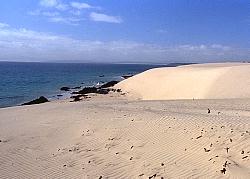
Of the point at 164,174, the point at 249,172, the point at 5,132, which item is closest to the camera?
the point at 249,172

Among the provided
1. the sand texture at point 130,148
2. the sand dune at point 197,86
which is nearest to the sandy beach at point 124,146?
the sand texture at point 130,148

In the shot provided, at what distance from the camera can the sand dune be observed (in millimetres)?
30750

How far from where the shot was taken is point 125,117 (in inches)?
628

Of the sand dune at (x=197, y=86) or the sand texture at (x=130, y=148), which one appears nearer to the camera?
the sand texture at (x=130, y=148)

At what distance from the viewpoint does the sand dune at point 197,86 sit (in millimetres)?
30750

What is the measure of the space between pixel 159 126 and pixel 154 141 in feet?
5.20

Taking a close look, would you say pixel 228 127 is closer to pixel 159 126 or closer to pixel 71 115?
pixel 159 126

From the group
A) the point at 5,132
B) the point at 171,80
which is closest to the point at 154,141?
the point at 5,132

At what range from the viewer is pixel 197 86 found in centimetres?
3481

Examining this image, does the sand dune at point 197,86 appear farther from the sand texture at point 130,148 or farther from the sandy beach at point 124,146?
the sand texture at point 130,148

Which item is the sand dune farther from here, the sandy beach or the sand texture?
the sand texture

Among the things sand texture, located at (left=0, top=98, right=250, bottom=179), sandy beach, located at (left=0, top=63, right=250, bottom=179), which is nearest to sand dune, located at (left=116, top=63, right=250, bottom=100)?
sandy beach, located at (left=0, top=63, right=250, bottom=179)

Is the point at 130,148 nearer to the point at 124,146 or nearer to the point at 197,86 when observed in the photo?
the point at 124,146

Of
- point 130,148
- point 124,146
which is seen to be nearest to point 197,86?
point 124,146
